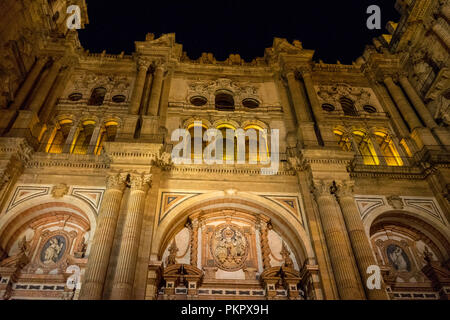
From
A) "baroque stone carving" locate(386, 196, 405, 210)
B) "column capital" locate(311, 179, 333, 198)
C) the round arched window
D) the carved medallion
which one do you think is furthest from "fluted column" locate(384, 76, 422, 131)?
the carved medallion

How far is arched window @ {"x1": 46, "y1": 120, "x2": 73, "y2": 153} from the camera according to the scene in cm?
1517

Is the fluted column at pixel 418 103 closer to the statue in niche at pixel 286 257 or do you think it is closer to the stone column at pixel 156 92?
the statue in niche at pixel 286 257

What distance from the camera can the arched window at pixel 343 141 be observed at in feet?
53.4

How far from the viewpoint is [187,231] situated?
13.0 m

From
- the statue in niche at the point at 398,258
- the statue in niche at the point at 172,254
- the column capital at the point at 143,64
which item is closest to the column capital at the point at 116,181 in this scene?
the statue in niche at the point at 172,254

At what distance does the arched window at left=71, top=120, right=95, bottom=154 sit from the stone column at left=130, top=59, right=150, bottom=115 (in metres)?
2.42

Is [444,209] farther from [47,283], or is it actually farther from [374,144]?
[47,283]

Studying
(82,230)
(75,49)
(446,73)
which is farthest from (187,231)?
(446,73)

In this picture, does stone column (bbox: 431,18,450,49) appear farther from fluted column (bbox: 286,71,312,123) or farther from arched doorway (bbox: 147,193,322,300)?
arched doorway (bbox: 147,193,322,300)

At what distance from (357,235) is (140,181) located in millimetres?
7766

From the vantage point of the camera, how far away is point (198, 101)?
18.2 meters

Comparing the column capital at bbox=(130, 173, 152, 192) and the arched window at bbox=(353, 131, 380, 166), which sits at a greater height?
the arched window at bbox=(353, 131, 380, 166)

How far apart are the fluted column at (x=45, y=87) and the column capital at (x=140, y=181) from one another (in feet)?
21.9

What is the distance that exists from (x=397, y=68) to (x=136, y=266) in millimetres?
17998
